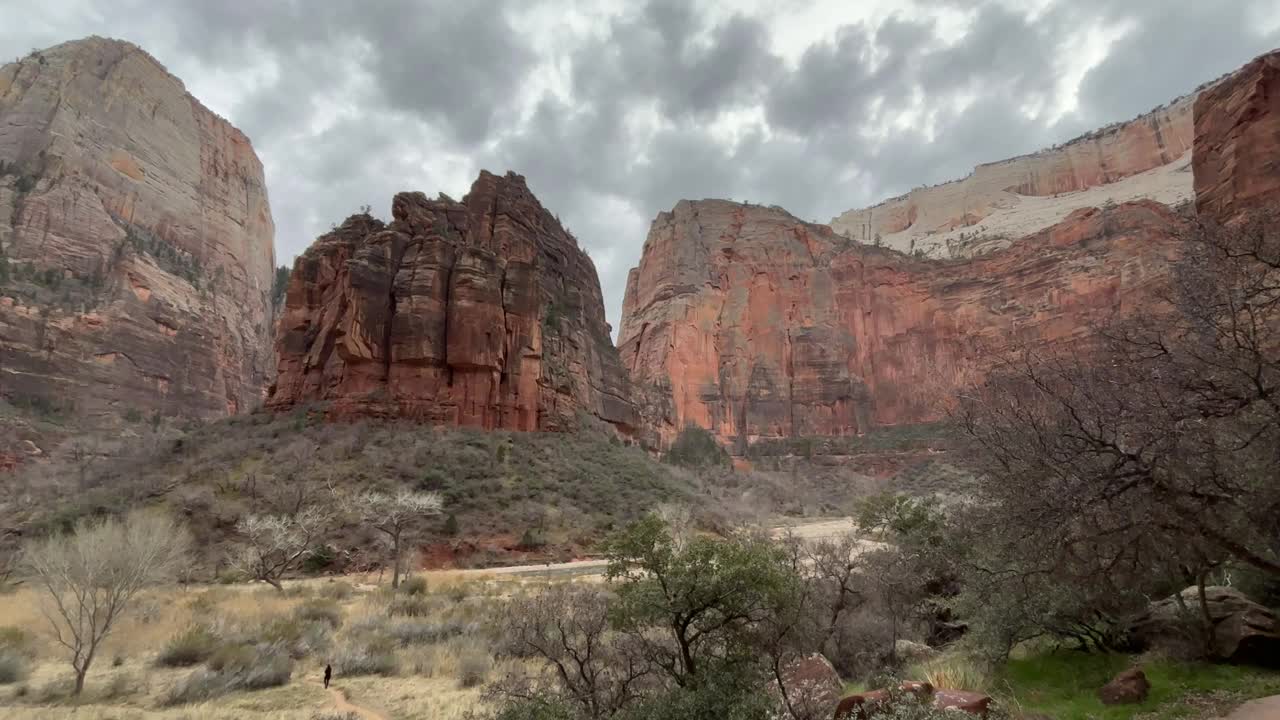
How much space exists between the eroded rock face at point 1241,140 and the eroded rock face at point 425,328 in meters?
34.1

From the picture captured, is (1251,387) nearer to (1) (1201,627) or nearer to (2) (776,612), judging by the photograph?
(1) (1201,627)

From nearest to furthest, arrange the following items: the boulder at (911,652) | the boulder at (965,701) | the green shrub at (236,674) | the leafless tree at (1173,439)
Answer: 1. the leafless tree at (1173,439)
2. the boulder at (965,701)
3. the green shrub at (236,674)
4. the boulder at (911,652)

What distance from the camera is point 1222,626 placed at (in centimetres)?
706

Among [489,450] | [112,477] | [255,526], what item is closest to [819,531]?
[489,450]

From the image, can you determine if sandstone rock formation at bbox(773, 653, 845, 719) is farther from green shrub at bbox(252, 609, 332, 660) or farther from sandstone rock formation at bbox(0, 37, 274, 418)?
sandstone rock formation at bbox(0, 37, 274, 418)

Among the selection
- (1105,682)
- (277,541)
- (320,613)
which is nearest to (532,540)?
(277,541)

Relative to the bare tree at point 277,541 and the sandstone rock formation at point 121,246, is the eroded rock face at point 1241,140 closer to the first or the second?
the bare tree at point 277,541

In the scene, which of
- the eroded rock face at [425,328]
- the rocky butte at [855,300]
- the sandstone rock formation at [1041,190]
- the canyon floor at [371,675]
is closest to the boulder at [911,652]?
the canyon floor at [371,675]

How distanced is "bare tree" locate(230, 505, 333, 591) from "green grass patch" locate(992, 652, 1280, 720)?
2039 centimetres

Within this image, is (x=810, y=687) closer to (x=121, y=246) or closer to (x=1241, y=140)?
(x=1241, y=140)

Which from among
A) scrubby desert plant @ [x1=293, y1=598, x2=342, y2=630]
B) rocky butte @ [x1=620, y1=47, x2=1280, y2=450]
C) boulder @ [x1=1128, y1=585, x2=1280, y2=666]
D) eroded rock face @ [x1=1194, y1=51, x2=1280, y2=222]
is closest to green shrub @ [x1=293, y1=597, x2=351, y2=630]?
scrubby desert plant @ [x1=293, y1=598, x2=342, y2=630]

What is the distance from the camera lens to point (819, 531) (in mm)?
37344

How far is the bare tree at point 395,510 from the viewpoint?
76.4 ft

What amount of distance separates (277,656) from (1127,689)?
12.5 meters
